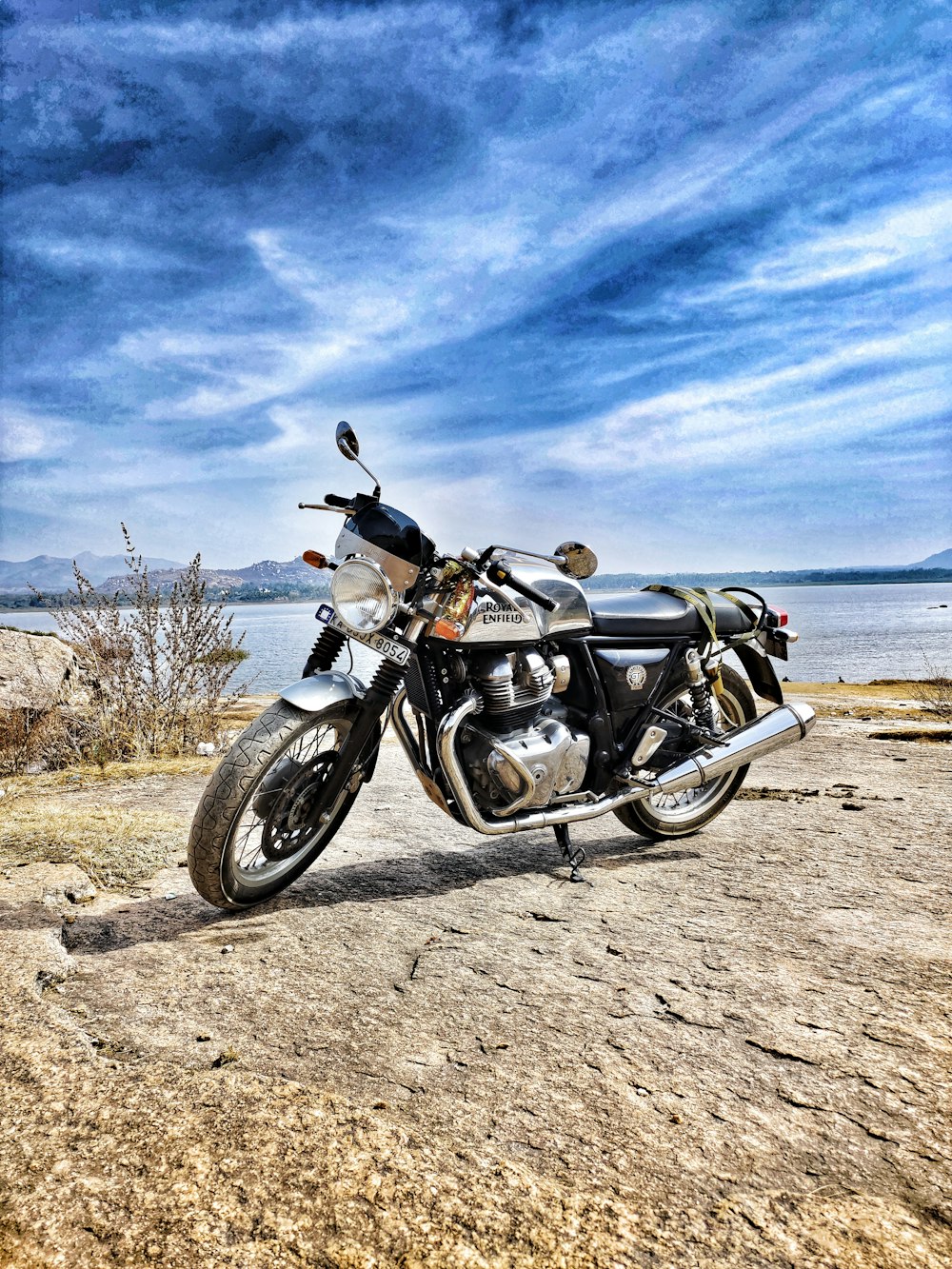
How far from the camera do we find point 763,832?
13.1 ft

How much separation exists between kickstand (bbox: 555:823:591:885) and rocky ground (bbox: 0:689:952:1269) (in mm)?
99

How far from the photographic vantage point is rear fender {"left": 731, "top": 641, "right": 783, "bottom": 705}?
4.08 metres

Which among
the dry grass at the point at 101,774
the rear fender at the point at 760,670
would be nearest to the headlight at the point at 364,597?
the rear fender at the point at 760,670

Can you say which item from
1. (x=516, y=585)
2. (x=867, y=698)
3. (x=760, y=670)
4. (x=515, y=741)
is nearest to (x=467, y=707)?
(x=515, y=741)

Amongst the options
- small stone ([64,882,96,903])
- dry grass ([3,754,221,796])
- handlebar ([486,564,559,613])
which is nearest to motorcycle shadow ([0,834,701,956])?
small stone ([64,882,96,903])

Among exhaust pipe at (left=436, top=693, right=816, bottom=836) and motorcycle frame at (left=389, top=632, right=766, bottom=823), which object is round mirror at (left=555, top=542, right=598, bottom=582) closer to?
motorcycle frame at (left=389, top=632, right=766, bottom=823)

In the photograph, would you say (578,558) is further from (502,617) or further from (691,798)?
(691,798)

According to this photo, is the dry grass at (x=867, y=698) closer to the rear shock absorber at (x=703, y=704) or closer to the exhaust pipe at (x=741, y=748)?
the exhaust pipe at (x=741, y=748)

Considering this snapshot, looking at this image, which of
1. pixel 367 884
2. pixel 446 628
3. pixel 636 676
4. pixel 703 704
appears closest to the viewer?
pixel 446 628

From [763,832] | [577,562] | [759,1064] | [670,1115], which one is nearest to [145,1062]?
[670,1115]

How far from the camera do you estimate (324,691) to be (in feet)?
9.25

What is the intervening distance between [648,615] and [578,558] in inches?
22.0

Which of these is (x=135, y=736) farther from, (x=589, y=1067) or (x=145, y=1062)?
(x=589, y=1067)

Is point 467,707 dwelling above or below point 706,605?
below
